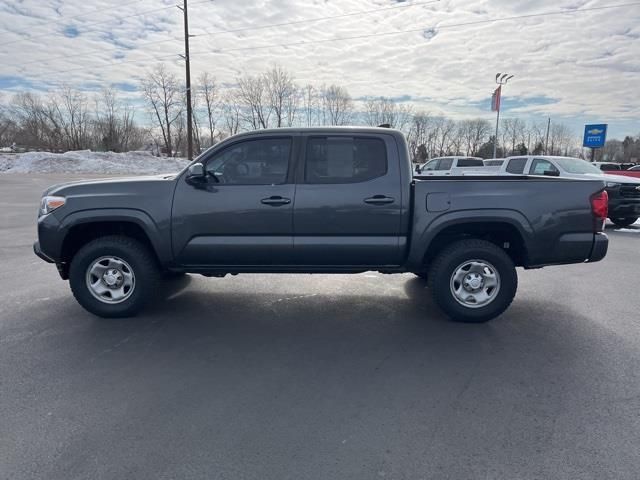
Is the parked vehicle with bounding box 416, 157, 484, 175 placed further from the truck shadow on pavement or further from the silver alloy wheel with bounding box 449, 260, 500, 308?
the truck shadow on pavement

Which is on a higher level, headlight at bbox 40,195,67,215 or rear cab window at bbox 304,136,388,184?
rear cab window at bbox 304,136,388,184

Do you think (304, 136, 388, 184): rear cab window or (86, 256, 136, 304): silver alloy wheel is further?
(86, 256, 136, 304): silver alloy wheel

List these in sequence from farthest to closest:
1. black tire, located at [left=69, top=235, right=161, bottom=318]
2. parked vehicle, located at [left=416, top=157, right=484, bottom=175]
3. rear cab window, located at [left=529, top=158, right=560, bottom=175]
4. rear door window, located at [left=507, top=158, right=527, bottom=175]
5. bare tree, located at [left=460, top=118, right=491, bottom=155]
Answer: bare tree, located at [left=460, top=118, right=491, bottom=155] < parked vehicle, located at [left=416, top=157, right=484, bottom=175] < rear door window, located at [left=507, top=158, right=527, bottom=175] < rear cab window, located at [left=529, top=158, right=560, bottom=175] < black tire, located at [left=69, top=235, right=161, bottom=318]

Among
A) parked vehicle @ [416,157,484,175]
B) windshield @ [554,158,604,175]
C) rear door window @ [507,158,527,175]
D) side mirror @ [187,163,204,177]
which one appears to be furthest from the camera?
parked vehicle @ [416,157,484,175]

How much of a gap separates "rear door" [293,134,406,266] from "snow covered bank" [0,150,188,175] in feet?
114

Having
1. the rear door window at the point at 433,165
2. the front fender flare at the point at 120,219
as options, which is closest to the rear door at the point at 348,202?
the front fender flare at the point at 120,219

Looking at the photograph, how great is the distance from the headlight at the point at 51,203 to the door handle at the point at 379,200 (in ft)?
10.3

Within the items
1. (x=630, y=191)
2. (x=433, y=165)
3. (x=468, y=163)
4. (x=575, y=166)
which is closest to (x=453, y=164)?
(x=468, y=163)

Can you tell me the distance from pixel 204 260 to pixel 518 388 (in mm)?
3116

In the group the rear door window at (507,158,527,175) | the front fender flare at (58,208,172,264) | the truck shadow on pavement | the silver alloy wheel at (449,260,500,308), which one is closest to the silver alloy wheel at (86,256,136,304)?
the truck shadow on pavement

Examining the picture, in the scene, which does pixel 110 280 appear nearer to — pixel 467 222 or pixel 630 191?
pixel 467 222

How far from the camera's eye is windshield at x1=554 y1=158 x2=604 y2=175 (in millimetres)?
11211

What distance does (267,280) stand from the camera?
590 cm

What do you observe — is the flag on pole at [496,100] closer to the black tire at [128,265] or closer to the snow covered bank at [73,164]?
the snow covered bank at [73,164]
